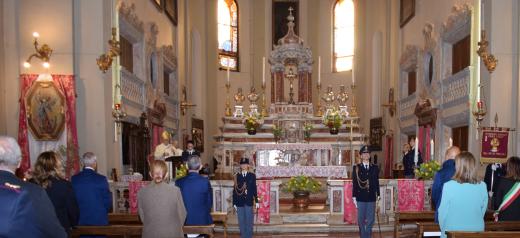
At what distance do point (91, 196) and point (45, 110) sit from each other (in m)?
6.02

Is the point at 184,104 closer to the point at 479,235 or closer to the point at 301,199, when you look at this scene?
the point at 301,199

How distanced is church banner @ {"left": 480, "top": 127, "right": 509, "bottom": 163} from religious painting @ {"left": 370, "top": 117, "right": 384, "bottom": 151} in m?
10.3

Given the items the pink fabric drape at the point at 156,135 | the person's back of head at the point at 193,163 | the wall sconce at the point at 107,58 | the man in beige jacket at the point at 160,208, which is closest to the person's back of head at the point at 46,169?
the man in beige jacket at the point at 160,208

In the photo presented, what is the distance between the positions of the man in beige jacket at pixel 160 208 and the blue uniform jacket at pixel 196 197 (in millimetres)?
860

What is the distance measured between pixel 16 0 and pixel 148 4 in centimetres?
570

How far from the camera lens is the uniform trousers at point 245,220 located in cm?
876

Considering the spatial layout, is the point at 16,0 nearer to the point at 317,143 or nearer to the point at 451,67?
the point at 317,143

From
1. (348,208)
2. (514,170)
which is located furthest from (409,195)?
(514,170)

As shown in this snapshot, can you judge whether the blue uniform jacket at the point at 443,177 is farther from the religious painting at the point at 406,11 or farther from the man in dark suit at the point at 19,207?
the religious painting at the point at 406,11

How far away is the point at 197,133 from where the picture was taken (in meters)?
21.1

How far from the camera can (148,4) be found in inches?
659

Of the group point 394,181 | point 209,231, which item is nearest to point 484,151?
point 394,181

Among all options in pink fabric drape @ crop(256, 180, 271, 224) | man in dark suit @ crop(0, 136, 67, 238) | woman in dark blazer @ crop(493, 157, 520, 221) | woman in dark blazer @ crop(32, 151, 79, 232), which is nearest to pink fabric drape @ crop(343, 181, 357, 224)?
pink fabric drape @ crop(256, 180, 271, 224)

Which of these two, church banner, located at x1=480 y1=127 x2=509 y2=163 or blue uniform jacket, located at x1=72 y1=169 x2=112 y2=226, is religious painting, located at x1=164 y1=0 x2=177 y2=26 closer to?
church banner, located at x1=480 y1=127 x2=509 y2=163
